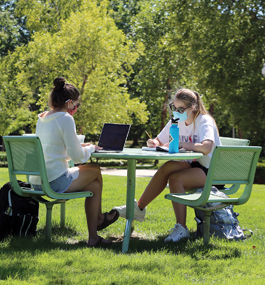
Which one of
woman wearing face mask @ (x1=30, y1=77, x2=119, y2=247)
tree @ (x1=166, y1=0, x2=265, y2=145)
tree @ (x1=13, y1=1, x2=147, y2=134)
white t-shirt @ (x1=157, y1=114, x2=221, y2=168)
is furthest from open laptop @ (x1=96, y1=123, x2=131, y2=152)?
tree @ (x1=13, y1=1, x2=147, y2=134)

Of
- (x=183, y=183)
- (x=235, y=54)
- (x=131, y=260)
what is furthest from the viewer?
(x=235, y=54)

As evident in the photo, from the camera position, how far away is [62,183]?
13.0 ft

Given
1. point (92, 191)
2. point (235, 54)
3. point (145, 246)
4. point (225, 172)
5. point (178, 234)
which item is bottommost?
point (145, 246)

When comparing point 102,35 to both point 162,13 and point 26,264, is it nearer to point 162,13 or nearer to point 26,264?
point 162,13

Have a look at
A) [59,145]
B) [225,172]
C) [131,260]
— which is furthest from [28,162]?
[225,172]

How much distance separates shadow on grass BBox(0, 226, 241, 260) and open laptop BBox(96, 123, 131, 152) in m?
1.01

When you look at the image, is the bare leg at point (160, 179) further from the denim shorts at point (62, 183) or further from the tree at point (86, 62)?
the tree at point (86, 62)

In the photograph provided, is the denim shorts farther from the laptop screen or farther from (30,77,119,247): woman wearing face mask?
the laptop screen

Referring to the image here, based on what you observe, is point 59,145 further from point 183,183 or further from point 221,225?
point 221,225

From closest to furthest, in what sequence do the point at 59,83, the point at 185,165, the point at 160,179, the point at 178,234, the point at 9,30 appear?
the point at 59,83, the point at 178,234, the point at 160,179, the point at 185,165, the point at 9,30

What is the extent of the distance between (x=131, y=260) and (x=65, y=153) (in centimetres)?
122

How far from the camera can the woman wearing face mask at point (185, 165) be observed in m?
4.39

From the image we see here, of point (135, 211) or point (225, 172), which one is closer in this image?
point (225, 172)

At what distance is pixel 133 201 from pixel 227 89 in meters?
14.2
